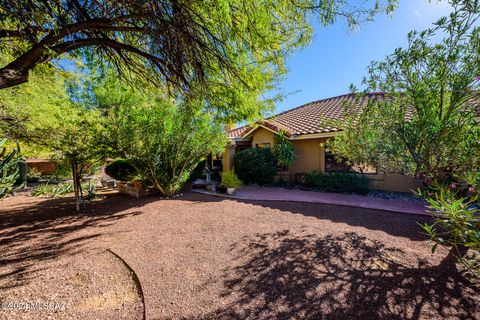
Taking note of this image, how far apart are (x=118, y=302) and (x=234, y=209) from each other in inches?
187

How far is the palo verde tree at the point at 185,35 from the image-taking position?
3.35 m

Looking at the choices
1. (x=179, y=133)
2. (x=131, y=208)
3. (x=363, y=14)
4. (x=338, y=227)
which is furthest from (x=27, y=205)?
(x=363, y=14)

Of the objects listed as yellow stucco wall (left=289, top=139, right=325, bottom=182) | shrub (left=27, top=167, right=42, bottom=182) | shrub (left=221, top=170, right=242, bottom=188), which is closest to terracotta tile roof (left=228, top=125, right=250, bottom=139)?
yellow stucco wall (left=289, top=139, right=325, bottom=182)

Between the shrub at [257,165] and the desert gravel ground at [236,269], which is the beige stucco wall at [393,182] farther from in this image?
the shrub at [257,165]

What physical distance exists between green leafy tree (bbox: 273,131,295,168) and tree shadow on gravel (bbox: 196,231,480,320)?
7788 millimetres

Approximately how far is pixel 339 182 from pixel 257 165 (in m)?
4.54

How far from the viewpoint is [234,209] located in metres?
7.42

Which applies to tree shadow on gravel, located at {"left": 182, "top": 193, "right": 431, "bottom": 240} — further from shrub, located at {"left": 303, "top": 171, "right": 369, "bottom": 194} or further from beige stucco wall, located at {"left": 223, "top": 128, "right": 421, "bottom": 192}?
beige stucco wall, located at {"left": 223, "top": 128, "right": 421, "bottom": 192}

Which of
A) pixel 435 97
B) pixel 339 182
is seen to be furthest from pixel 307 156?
pixel 435 97

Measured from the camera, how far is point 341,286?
3.12 meters

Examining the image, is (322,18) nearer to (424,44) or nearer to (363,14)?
(363,14)

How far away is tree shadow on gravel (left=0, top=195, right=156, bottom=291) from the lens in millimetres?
3926

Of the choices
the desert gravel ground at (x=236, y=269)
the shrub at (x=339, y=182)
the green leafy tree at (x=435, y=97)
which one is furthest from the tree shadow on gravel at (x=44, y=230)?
the shrub at (x=339, y=182)

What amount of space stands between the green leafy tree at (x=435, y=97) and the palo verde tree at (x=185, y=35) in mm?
988
